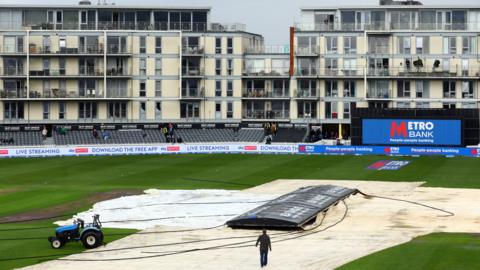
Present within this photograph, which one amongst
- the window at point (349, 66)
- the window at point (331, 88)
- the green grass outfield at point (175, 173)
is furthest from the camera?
the window at point (331, 88)

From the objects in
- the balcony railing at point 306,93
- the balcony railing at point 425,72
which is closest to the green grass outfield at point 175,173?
the balcony railing at point 306,93

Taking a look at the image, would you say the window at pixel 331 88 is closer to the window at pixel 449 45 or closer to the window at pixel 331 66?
the window at pixel 331 66

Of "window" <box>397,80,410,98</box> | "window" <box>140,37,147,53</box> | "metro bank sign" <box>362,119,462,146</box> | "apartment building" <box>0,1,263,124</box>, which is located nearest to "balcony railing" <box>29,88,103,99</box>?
"apartment building" <box>0,1,263,124</box>

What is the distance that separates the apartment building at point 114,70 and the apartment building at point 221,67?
0.13 m

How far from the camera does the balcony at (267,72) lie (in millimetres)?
126250

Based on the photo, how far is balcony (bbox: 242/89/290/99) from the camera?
415ft

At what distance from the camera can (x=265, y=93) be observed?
127 metres

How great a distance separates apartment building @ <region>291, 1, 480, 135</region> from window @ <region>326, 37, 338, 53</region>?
0.02 metres

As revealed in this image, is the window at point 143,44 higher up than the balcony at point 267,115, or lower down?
higher up

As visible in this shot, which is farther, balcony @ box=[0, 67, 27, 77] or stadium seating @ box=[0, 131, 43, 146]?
balcony @ box=[0, 67, 27, 77]

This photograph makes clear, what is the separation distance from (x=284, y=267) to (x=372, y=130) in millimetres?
60662

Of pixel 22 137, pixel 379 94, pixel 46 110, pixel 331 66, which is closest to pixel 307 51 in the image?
pixel 331 66

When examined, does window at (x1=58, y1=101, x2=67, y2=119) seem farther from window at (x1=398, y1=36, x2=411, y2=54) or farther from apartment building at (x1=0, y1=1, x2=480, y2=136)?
window at (x1=398, y1=36, x2=411, y2=54)

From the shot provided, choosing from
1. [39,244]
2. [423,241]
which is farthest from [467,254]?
[39,244]
